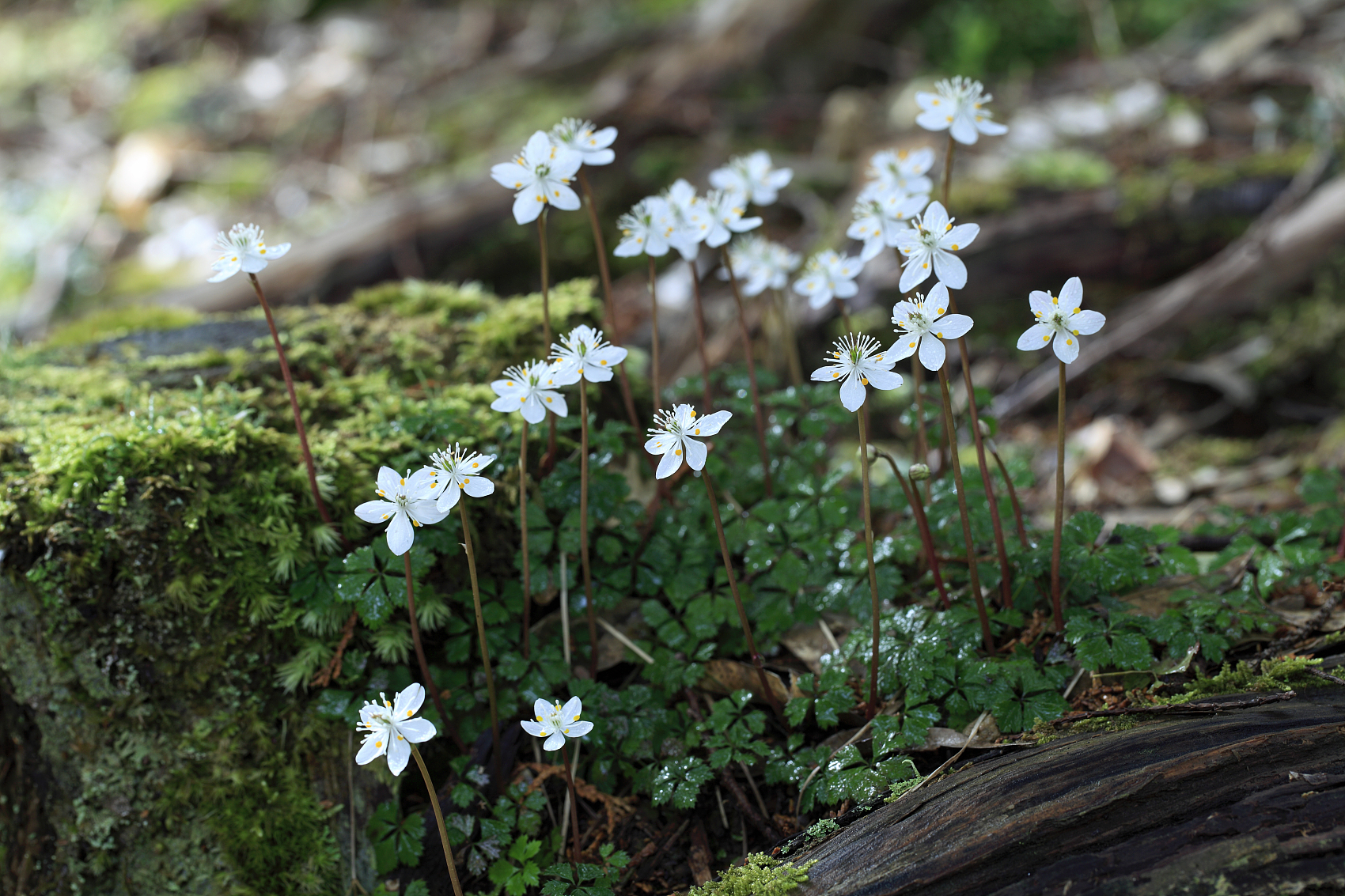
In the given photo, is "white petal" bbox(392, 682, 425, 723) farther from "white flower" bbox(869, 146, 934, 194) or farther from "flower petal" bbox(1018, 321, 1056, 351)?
"white flower" bbox(869, 146, 934, 194)

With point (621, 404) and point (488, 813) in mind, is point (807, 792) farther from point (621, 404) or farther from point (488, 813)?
point (621, 404)

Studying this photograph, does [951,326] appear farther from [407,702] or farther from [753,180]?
[407,702]

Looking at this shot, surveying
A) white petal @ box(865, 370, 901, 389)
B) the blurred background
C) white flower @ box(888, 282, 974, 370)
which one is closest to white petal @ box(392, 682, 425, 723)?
white petal @ box(865, 370, 901, 389)

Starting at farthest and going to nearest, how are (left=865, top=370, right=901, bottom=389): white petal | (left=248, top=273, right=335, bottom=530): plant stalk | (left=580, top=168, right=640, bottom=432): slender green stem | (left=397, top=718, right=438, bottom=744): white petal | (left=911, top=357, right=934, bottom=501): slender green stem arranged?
(left=911, top=357, right=934, bottom=501): slender green stem
(left=580, top=168, right=640, bottom=432): slender green stem
(left=248, top=273, right=335, bottom=530): plant stalk
(left=865, top=370, right=901, bottom=389): white petal
(left=397, top=718, right=438, bottom=744): white petal

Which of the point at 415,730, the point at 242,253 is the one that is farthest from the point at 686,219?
the point at 415,730

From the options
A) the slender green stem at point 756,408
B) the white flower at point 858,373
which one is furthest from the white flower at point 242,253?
the white flower at point 858,373
